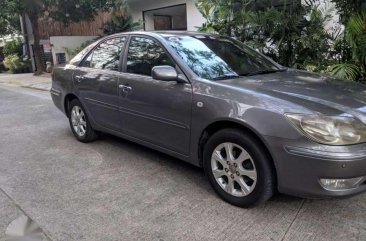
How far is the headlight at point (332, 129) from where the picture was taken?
2.76m

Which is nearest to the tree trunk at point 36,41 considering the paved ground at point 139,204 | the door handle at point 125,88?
the paved ground at point 139,204

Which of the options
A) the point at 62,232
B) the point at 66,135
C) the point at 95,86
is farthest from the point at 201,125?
the point at 66,135

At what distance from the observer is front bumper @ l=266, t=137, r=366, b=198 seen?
272 cm

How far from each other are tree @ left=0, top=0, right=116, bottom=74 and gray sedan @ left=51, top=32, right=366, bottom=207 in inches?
440

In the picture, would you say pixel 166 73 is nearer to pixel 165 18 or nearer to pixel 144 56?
pixel 144 56

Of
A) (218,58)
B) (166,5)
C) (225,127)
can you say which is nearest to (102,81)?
(218,58)

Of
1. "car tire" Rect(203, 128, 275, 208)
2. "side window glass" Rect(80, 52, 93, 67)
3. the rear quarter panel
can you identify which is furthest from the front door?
the rear quarter panel

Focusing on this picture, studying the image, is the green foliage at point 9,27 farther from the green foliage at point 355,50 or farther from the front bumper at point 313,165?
the front bumper at point 313,165

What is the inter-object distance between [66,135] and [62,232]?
3.20 meters

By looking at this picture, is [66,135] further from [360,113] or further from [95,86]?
[360,113]

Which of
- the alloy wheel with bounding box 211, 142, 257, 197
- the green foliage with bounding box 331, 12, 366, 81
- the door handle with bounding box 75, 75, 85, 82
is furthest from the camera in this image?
the green foliage with bounding box 331, 12, 366, 81

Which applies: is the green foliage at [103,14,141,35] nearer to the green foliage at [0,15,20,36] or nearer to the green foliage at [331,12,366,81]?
the green foliage at [0,15,20,36]

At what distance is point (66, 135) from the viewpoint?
19.8 feet

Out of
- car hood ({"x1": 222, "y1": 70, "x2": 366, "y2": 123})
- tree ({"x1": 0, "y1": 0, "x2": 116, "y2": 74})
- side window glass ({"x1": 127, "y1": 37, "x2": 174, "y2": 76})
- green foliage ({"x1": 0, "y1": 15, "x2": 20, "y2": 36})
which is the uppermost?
tree ({"x1": 0, "y1": 0, "x2": 116, "y2": 74})
